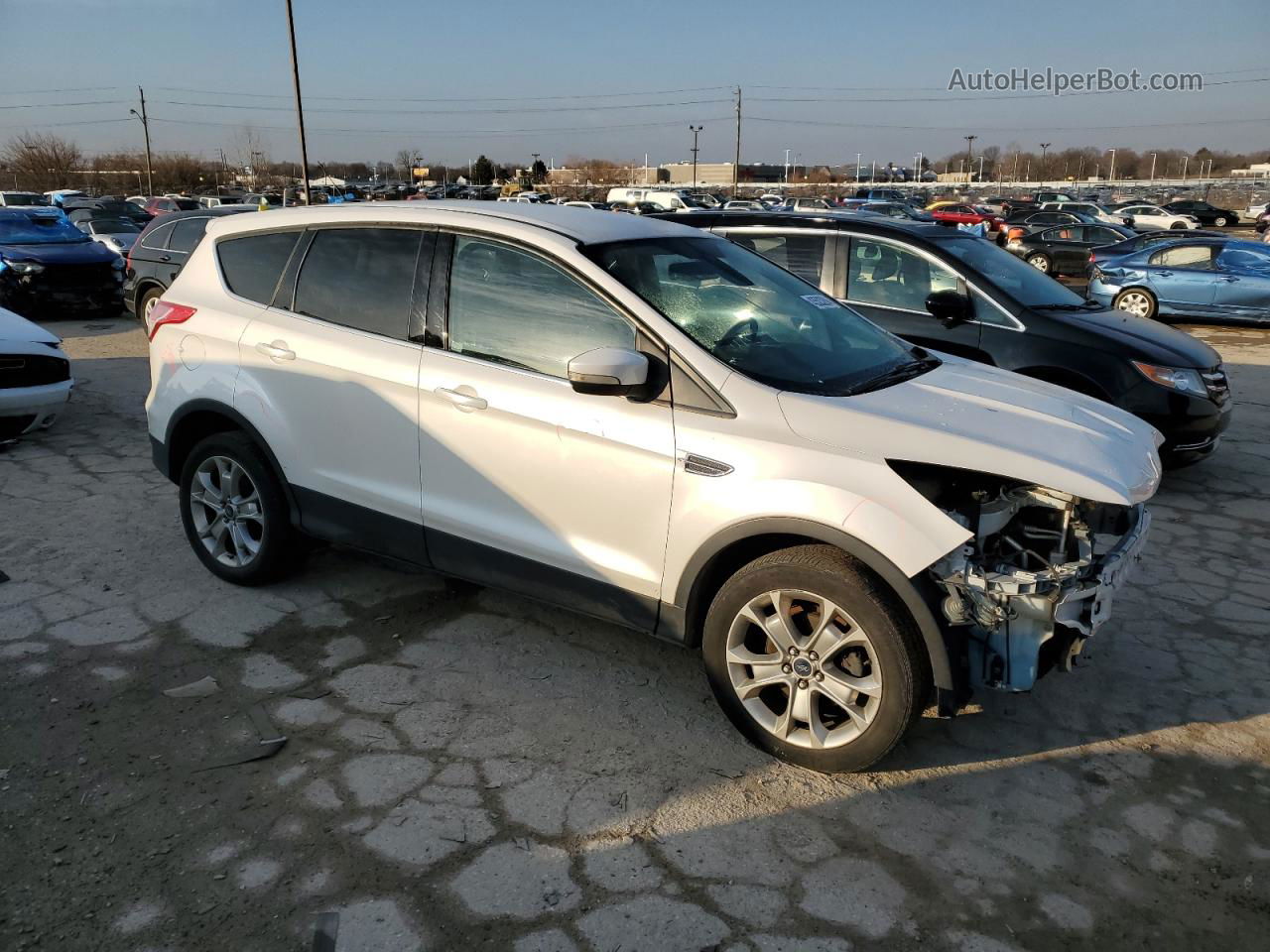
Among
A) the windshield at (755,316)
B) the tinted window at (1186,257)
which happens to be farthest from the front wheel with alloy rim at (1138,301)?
the windshield at (755,316)

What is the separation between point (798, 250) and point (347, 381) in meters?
3.92

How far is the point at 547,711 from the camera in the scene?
12.3ft

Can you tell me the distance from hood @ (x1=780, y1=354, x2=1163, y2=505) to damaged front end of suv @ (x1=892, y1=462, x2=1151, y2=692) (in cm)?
9

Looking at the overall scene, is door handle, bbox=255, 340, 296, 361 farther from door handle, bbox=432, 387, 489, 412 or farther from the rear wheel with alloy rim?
the rear wheel with alloy rim

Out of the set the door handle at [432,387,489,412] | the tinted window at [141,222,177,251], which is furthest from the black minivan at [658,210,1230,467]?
the tinted window at [141,222,177,251]

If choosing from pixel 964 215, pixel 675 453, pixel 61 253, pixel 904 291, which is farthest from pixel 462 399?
pixel 964 215

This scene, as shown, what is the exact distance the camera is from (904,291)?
22.1 feet

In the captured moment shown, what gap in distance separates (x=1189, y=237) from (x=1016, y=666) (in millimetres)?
14935

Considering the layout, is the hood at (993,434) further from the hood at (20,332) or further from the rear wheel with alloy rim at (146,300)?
the rear wheel with alloy rim at (146,300)

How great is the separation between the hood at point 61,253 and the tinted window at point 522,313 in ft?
41.2

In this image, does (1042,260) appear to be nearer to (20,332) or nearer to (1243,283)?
(1243,283)

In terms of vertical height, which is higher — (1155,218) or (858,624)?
(1155,218)

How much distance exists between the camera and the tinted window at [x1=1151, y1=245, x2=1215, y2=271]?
48.1ft

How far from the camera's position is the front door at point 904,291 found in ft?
21.5
